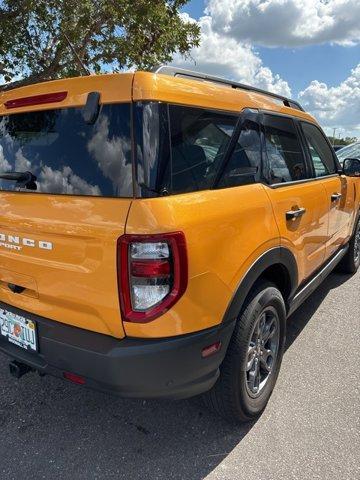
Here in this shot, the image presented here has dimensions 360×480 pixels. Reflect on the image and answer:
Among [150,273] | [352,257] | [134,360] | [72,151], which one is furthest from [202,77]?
[352,257]

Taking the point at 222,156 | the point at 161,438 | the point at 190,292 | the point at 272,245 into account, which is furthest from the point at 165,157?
A: the point at 161,438

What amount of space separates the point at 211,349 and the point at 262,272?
0.66 meters

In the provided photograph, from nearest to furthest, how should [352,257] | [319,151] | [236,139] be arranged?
1. [236,139]
2. [319,151]
3. [352,257]

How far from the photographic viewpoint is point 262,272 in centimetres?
256

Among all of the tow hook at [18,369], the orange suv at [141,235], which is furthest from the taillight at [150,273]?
the tow hook at [18,369]

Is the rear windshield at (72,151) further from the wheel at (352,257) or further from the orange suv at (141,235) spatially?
the wheel at (352,257)

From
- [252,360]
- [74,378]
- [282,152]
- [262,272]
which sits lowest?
[252,360]

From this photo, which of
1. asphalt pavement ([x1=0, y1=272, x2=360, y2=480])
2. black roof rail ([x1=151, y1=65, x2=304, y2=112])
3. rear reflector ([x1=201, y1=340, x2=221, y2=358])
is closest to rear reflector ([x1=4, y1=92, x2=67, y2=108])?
black roof rail ([x1=151, y1=65, x2=304, y2=112])

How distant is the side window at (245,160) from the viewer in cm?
233

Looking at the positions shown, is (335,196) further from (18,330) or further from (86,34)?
(86,34)

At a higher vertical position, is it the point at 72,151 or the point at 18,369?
the point at 72,151

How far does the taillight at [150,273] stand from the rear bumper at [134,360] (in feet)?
0.52

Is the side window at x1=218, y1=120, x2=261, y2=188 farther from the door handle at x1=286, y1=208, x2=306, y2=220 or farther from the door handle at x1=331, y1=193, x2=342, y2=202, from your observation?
the door handle at x1=331, y1=193, x2=342, y2=202

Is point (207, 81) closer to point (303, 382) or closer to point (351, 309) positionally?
point (303, 382)
